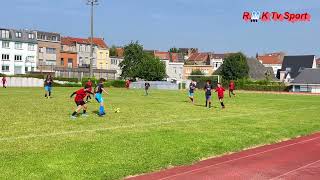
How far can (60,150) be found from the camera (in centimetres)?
1266

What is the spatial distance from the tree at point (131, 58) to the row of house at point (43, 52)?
11.5m

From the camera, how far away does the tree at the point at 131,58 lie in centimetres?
11700

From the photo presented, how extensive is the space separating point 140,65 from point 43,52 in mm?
24175

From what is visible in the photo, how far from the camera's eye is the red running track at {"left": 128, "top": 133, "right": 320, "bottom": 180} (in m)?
11.1

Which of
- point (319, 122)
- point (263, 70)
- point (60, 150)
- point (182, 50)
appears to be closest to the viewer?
point (60, 150)

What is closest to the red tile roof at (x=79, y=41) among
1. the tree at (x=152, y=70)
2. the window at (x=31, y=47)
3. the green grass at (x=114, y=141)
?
the window at (x=31, y=47)

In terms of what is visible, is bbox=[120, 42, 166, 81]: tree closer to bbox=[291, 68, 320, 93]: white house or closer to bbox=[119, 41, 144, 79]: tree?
bbox=[119, 41, 144, 79]: tree

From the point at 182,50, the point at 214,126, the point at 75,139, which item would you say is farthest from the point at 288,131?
the point at 182,50

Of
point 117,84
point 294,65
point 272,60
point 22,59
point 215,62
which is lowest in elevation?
point 117,84

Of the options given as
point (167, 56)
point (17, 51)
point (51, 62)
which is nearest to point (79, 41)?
point (51, 62)

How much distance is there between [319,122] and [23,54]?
93.3 m

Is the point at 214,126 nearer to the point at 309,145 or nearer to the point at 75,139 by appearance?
the point at 309,145

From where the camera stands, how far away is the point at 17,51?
107875 mm

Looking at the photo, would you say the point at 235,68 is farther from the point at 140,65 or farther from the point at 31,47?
the point at 31,47
